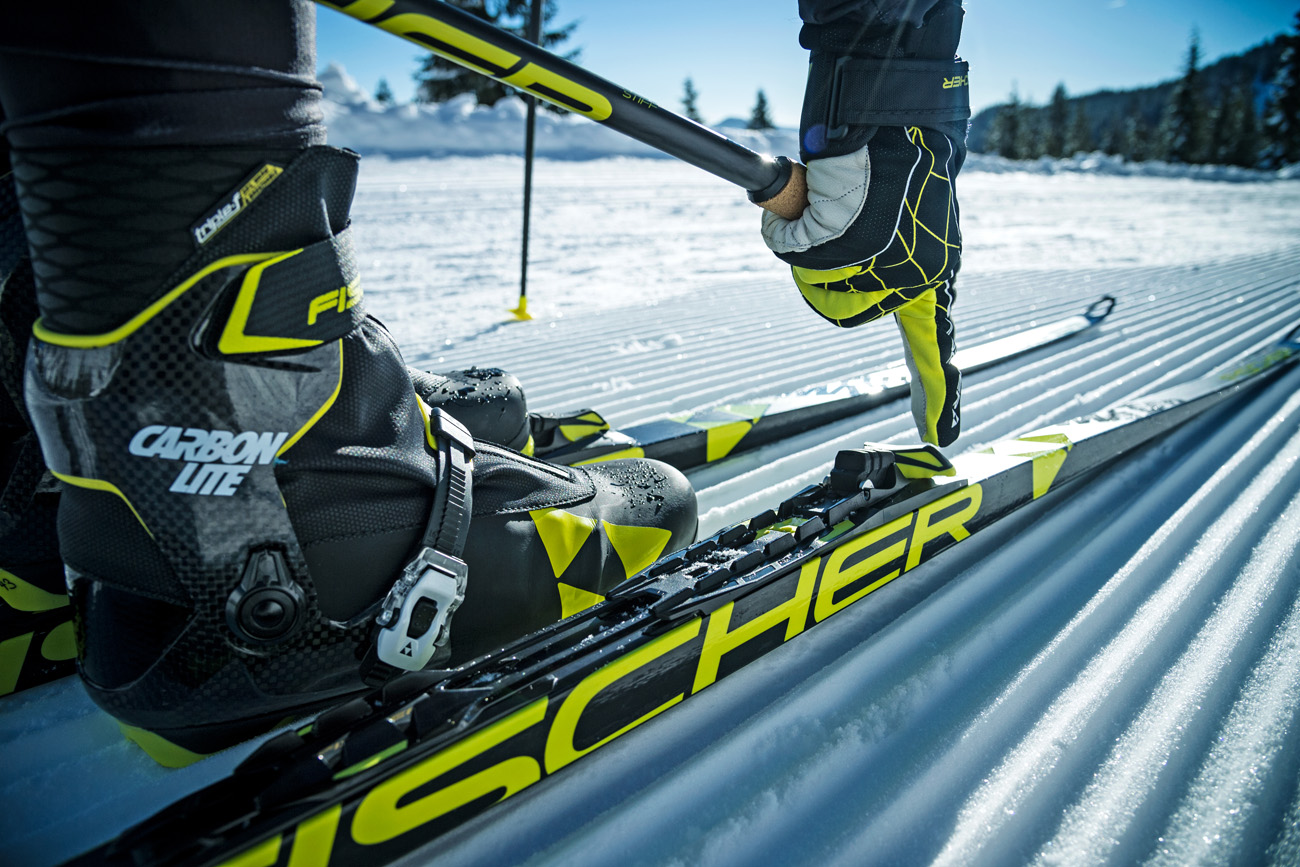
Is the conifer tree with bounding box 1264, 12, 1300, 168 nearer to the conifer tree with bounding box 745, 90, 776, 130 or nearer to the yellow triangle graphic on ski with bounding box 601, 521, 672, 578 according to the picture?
the conifer tree with bounding box 745, 90, 776, 130

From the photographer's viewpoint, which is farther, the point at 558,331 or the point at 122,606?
the point at 558,331

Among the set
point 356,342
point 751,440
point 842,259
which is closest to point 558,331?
point 751,440

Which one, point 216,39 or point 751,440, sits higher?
point 216,39

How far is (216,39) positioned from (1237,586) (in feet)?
4.19

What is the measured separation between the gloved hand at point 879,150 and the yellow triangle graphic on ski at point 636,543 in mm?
440

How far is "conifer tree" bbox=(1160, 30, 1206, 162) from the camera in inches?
1082

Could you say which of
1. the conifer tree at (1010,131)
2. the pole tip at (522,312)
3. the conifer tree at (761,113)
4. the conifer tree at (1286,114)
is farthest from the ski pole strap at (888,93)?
the conifer tree at (1010,131)

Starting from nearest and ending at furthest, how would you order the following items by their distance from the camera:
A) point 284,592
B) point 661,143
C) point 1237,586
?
point 284,592
point 661,143
point 1237,586

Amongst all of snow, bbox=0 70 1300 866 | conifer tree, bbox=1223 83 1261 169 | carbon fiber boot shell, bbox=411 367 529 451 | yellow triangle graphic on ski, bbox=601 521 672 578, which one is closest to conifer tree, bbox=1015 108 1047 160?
conifer tree, bbox=1223 83 1261 169

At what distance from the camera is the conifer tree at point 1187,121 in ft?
90.2

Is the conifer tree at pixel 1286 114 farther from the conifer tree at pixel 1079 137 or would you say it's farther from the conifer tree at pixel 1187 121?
the conifer tree at pixel 1079 137

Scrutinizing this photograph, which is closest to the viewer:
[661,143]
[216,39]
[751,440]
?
[216,39]

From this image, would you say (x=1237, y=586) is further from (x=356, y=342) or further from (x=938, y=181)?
(x=356, y=342)

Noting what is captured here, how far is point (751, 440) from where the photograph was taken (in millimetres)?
1502
